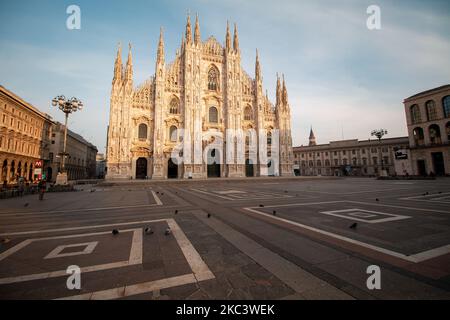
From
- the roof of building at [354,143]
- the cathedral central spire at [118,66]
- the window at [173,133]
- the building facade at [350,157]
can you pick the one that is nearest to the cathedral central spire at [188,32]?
the cathedral central spire at [118,66]

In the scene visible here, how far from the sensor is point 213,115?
125 ft

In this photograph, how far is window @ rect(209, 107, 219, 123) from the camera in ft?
125

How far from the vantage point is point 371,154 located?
→ 59969 millimetres

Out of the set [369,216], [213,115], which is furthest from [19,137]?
[369,216]

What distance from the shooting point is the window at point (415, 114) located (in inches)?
1544

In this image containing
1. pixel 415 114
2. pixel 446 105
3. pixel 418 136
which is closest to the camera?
pixel 446 105

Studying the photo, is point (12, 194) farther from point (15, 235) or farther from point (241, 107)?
point (241, 107)

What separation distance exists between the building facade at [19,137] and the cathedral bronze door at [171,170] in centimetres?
1797

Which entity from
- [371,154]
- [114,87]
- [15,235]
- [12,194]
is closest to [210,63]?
[114,87]

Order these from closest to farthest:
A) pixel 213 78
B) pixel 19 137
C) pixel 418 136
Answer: pixel 19 137 < pixel 213 78 < pixel 418 136

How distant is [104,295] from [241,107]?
3819cm

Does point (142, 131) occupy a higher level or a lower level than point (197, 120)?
lower

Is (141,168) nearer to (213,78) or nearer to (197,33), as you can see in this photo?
(213,78)

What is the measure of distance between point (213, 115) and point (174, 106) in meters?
7.69
